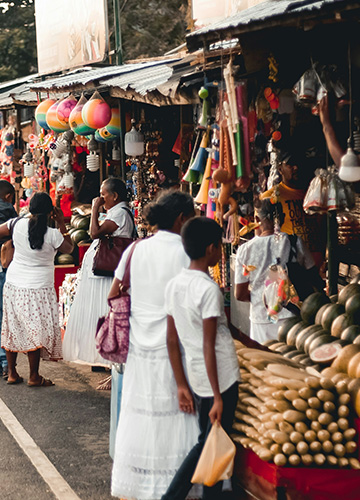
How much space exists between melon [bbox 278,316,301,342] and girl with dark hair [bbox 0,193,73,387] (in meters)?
2.66

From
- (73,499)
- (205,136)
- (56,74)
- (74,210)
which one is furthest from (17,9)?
(73,499)

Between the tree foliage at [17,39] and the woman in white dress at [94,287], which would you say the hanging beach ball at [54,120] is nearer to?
the woman in white dress at [94,287]

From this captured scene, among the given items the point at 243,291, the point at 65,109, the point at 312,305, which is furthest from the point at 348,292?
the point at 65,109

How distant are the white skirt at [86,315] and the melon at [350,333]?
3039 mm

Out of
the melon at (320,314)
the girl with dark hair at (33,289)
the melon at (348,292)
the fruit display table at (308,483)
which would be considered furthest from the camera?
the girl with dark hair at (33,289)

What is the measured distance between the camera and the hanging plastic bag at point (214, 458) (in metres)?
4.12

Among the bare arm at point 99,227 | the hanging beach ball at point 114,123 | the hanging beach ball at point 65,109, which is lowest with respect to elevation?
the bare arm at point 99,227

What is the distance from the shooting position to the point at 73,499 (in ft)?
16.9

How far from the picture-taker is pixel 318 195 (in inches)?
222

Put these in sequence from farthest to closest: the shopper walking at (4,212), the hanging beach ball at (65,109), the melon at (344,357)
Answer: the hanging beach ball at (65,109) < the shopper walking at (4,212) < the melon at (344,357)

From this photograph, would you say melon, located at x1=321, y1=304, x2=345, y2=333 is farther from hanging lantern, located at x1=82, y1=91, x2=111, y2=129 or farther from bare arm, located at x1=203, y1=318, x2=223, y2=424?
hanging lantern, located at x1=82, y1=91, x2=111, y2=129

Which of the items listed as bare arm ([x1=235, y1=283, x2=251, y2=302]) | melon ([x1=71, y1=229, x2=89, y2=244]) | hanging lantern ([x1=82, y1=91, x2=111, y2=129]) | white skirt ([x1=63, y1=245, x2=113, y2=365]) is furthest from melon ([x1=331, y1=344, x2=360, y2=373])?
melon ([x1=71, y1=229, x2=89, y2=244])

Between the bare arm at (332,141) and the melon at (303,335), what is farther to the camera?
the melon at (303,335)

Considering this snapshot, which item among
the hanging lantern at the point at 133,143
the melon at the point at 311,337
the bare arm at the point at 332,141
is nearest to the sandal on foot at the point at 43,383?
the hanging lantern at the point at 133,143
